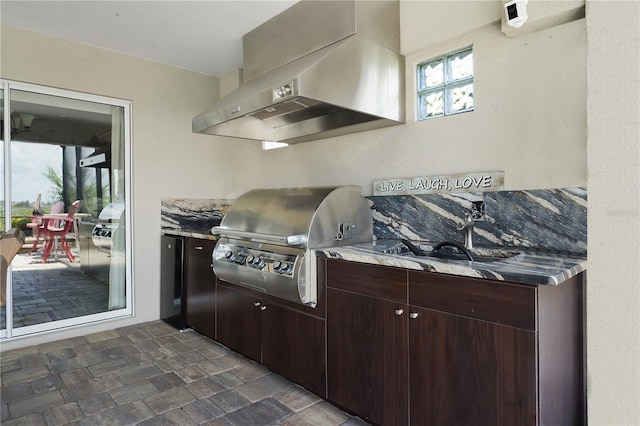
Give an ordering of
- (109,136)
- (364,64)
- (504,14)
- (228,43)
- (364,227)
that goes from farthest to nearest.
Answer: (109,136)
(228,43)
(364,227)
(364,64)
(504,14)

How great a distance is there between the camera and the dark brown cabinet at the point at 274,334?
86.5 inches

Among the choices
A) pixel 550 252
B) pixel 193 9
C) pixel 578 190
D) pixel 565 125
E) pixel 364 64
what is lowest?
pixel 550 252

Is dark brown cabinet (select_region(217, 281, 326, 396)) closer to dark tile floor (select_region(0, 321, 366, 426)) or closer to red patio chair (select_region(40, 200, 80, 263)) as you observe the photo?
dark tile floor (select_region(0, 321, 366, 426))

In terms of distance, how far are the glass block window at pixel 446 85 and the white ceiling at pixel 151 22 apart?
1.16 m

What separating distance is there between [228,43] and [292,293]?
8.11ft

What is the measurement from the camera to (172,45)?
11.1ft

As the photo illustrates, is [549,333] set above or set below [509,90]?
below

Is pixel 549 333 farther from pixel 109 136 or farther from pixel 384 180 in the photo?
pixel 109 136

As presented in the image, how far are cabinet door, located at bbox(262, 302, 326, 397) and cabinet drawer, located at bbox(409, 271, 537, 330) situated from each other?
28.7 inches

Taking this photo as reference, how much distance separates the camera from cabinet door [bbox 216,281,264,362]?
2625 millimetres

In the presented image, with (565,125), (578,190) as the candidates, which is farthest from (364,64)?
(578,190)

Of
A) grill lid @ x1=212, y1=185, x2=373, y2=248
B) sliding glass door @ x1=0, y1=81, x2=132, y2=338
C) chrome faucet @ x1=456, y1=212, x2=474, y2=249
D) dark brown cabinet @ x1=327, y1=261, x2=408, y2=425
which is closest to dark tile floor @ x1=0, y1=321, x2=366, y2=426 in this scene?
dark brown cabinet @ x1=327, y1=261, x2=408, y2=425
